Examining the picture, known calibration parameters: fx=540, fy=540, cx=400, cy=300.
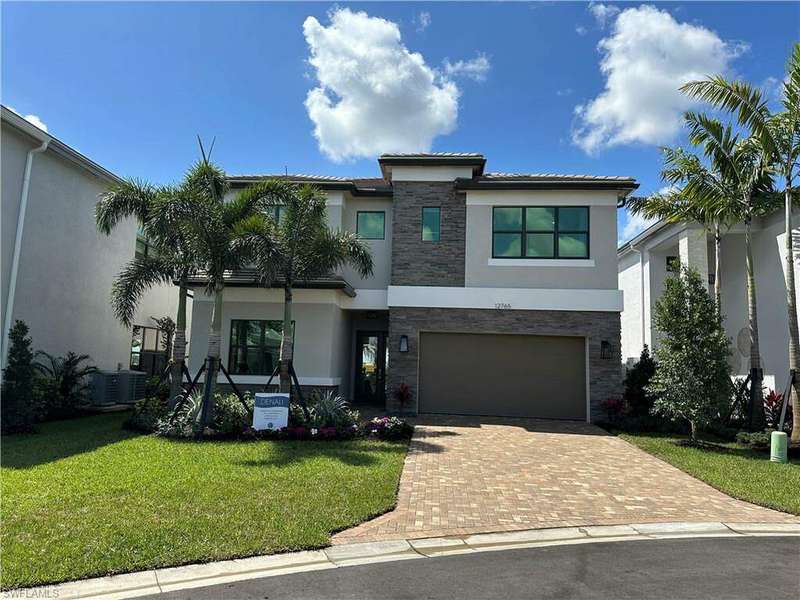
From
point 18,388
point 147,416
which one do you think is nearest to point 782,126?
point 147,416

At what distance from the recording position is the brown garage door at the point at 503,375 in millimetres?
16125

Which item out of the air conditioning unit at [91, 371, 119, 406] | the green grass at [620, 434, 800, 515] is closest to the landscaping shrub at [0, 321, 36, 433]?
the air conditioning unit at [91, 371, 119, 406]

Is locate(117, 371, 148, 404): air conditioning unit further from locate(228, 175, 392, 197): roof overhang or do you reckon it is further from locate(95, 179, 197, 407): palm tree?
locate(228, 175, 392, 197): roof overhang

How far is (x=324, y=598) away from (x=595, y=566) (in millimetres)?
2739

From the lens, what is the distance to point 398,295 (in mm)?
16219

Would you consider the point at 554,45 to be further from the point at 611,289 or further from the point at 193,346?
the point at 193,346

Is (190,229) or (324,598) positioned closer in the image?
(324,598)

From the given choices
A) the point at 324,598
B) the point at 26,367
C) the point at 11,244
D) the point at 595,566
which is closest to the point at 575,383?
the point at 595,566

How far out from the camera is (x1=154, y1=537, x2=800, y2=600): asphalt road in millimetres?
4715

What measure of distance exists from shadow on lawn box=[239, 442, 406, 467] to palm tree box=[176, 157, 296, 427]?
2.41 metres

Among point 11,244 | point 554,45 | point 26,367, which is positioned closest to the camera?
point 26,367

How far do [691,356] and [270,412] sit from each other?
30.9ft

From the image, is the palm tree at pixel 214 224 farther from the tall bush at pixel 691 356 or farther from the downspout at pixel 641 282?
the downspout at pixel 641 282

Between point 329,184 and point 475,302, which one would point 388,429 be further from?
point 329,184
